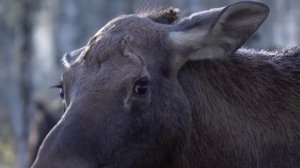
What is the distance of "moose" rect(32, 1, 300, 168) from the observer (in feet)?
25.9

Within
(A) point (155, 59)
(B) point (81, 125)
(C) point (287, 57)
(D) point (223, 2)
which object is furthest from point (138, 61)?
(D) point (223, 2)

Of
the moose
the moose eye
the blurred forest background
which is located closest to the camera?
the moose

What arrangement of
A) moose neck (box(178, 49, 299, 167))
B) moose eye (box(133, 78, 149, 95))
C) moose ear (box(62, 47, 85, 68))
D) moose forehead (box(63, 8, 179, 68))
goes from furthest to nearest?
moose ear (box(62, 47, 85, 68)), moose neck (box(178, 49, 299, 167)), moose forehead (box(63, 8, 179, 68)), moose eye (box(133, 78, 149, 95))

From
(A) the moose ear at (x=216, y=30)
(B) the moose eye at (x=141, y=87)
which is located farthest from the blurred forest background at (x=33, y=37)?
(B) the moose eye at (x=141, y=87)

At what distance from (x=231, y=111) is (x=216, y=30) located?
0.65 metres

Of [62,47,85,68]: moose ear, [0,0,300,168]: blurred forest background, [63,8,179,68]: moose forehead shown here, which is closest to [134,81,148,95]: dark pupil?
[63,8,179,68]: moose forehead

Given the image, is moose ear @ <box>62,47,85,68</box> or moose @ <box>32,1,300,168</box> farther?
moose ear @ <box>62,47,85,68</box>

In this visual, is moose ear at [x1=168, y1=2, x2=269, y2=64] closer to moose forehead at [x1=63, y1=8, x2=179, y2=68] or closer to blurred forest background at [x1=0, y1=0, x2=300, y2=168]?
moose forehead at [x1=63, y1=8, x2=179, y2=68]

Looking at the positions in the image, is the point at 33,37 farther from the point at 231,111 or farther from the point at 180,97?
the point at 180,97

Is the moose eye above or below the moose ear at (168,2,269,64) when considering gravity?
below

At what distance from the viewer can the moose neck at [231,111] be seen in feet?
27.4

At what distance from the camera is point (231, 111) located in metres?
8.47

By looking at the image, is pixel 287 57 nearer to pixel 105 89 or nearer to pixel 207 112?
pixel 207 112

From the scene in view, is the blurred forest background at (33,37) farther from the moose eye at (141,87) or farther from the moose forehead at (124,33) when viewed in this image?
the moose eye at (141,87)
